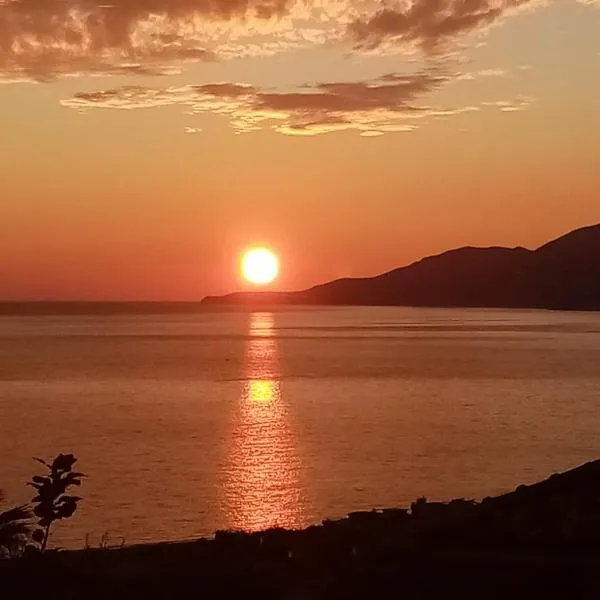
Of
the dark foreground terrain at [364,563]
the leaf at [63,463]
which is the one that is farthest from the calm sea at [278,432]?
the dark foreground terrain at [364,563]

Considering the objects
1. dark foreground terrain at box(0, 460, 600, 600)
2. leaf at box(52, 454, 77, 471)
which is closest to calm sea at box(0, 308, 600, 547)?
leaf at box(52, 454, 77, 471)

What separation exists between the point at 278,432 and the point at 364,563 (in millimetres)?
48899

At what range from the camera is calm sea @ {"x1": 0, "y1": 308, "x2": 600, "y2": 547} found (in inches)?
1545

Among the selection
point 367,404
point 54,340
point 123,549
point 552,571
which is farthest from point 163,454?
point 54,340

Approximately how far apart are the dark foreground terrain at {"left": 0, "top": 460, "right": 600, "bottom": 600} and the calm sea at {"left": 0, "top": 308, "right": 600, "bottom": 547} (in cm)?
1967

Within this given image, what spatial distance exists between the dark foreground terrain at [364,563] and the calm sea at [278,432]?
64.5 ft

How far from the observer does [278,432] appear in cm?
6075

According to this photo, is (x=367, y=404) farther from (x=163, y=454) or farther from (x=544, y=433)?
(x=163, y=454)

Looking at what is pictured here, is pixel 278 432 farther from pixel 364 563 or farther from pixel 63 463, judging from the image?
pixel 364 563

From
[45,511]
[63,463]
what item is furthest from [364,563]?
[45,511]

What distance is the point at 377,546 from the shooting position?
12.8 m

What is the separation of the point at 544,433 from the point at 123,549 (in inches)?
1854

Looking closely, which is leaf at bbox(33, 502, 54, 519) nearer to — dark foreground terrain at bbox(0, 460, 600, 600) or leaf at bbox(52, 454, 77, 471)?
leaf at bbox(52, 454, 77, 471)

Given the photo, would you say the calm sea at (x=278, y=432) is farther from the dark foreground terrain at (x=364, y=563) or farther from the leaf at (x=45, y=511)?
the dark foreground terrain at (x=364, y=563)
